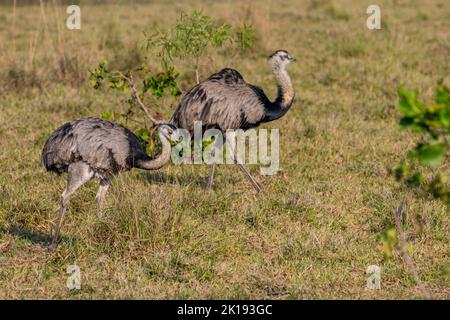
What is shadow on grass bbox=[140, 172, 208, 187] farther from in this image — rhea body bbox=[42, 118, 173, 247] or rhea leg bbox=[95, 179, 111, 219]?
rhea body bbox=[42, 118, 173, 247]

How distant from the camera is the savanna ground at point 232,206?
17.2 ft

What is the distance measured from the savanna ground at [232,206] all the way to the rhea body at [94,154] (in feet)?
0.58

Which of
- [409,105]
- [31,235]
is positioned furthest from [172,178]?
[409,105]

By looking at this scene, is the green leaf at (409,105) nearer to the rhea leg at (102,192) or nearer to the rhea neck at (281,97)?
the rhea leg at (102,192)

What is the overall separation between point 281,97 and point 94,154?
2.52 m

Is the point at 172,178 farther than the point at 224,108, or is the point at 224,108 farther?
the point at 172,178

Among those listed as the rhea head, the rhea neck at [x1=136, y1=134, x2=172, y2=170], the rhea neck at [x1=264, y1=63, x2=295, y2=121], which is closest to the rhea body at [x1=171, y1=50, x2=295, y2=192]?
the rhea neck at [x1=264, y1=63, x2=295, y2=121]

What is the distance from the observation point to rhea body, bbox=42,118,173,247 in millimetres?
5957

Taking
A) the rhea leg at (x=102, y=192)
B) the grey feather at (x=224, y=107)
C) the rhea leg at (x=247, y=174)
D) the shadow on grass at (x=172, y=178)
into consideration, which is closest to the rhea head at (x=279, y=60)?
the grey feather at (x=224, y=107)

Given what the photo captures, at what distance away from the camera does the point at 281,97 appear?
308 inches

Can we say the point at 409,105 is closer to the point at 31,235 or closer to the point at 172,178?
the point at 31,235

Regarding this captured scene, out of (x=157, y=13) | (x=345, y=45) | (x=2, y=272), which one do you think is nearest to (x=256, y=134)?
(x=2, y=272)

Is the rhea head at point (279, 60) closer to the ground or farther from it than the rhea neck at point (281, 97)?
farther from it

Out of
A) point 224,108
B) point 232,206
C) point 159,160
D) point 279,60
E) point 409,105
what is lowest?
point 232,206
